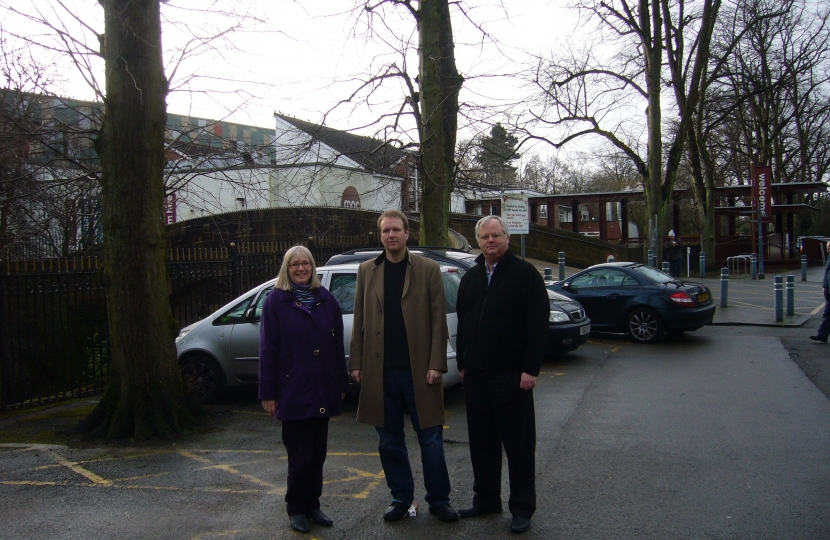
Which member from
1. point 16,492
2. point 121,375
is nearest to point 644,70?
point 121,375

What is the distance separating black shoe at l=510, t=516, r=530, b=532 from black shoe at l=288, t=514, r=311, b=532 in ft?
4.08

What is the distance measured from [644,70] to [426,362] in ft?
63.0

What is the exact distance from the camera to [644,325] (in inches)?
476

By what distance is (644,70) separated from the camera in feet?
68.2

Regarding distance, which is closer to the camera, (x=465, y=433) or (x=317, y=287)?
(x=317, y=287)

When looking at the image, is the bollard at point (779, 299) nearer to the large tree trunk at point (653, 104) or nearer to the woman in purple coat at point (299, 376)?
the large tree trunk at point (653, 104)

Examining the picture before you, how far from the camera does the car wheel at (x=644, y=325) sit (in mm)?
11930

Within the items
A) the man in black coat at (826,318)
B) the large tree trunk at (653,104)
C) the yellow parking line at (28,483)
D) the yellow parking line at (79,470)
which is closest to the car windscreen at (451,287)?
the yellow parking line at (79,470)

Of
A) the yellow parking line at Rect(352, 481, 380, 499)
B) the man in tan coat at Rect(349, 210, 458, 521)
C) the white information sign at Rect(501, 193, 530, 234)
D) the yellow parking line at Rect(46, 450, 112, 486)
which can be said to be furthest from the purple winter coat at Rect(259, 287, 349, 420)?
the white information sign at Rect(501, 193, 530, 234)

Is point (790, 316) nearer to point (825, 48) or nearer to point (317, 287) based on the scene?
point (317, 287)

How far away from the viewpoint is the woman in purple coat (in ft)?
13.7

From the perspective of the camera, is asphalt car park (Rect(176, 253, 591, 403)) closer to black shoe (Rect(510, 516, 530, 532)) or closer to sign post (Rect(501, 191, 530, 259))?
black shoe (Rect(510, 516, 530, 532))

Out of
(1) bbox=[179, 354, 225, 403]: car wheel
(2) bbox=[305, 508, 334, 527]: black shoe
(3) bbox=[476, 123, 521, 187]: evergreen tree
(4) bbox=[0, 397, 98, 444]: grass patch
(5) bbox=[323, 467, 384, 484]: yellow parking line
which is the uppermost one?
(3) bbox=[476, 123, 521, 187]: evergreen tree

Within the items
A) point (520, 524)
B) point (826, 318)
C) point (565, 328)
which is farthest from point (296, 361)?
point (826, 318)
